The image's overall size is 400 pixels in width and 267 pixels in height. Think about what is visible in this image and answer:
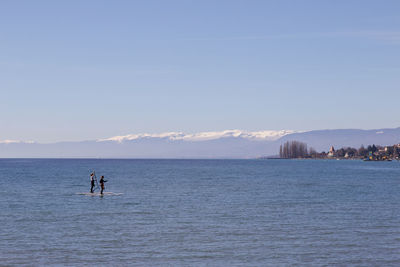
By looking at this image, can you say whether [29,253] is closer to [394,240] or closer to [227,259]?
[227,259]

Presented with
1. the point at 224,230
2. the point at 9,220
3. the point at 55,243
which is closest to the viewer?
the point at 55,243

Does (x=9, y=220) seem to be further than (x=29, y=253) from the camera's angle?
Yes

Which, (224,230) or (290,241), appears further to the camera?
(224,230)

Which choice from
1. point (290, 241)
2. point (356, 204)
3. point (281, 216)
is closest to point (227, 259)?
point (290, 241)

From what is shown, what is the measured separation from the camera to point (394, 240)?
35969 mm

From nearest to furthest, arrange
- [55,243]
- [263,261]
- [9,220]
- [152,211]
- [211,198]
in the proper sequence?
[263,261] < [55,243] < [9,220] < [152,211] < [211,198]

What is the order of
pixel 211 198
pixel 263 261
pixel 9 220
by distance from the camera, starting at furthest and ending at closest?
pixel 211 198
pixel 9 220
pixel 263 261

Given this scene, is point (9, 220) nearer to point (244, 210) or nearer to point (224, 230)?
point (224, 230)

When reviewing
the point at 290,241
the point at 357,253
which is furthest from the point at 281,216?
the point at 357,253

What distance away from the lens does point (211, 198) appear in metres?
69.3

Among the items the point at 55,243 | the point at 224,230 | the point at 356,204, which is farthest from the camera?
the point at 356,204

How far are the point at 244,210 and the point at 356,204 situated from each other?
47.1 ft

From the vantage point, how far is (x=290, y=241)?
3556cm

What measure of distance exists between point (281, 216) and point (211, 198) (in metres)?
21.5
